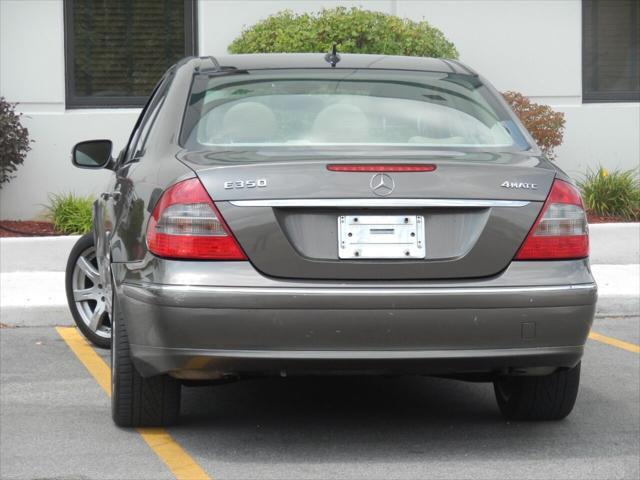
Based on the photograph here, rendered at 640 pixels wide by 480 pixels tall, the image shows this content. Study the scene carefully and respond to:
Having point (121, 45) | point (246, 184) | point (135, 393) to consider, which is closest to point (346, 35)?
point (121, 45)

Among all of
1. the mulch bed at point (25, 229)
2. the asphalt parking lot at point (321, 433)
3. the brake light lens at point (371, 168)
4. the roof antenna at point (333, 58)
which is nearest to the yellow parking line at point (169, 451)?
the asphalt parking lot at point (321, 433)

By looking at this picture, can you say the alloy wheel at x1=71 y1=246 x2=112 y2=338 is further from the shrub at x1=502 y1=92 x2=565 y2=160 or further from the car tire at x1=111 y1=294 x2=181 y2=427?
the shrub at x1=502 y1=92 x2=565 y2=160

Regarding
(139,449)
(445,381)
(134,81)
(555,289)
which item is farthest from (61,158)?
(555,289)

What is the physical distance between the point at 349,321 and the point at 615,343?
13.0 feet

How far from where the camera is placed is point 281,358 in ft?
15.9

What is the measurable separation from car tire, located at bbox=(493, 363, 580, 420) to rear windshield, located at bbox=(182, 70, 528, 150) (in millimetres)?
1029

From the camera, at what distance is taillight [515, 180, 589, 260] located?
4.98 m

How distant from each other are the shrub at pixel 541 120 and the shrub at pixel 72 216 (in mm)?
4236

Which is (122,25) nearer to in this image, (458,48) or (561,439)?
(458,48)

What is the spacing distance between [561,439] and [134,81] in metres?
8.71

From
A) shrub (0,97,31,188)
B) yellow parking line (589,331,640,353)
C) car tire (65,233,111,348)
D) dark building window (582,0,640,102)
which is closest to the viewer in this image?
car tire (65,233,111,348)

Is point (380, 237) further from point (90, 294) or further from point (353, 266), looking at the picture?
point (90, 294)

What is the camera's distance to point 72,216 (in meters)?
12.0

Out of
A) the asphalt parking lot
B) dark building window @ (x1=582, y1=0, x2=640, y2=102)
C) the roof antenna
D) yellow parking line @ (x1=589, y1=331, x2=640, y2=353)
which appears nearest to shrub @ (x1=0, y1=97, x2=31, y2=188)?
the asphalt parking lot
